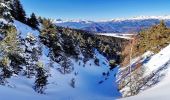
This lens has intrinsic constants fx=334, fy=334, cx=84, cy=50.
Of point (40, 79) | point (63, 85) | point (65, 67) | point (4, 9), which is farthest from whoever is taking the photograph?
point (65, 67)

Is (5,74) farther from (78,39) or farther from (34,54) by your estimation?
(78,39)

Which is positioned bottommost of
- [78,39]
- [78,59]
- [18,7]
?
[78,59]

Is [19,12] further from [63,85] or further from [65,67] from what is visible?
[63,85]

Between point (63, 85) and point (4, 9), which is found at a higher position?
point (4, 9)

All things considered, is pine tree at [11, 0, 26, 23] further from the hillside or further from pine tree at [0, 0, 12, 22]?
pine tree at [0, 0, 12, 22]

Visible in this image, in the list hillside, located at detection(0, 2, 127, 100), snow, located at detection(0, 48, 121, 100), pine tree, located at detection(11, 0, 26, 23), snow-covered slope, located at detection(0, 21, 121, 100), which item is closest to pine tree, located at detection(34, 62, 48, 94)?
hillside, located at detection(0, 2, 127, 100)

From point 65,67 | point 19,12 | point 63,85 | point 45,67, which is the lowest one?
point 63,85

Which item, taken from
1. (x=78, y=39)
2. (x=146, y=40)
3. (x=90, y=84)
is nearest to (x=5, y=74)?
(x=90, y=84)

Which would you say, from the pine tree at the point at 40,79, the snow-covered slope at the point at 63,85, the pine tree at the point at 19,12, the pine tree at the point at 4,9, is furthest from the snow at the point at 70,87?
the pine tree at the point at 19,12

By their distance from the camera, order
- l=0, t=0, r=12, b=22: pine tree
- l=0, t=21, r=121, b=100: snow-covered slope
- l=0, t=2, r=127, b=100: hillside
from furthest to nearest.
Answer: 1. l=0, t=2, r=127, b=100: hillside
2. l=0, t=21, r=121, b=100: snow-covered slope
3. l=0, t=0, r=12, b=22: pine tree

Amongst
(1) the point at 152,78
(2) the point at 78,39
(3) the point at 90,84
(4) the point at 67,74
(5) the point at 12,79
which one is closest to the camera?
(5) the point at 12,79

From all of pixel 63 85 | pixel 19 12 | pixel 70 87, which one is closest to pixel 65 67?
pixel 70 87
